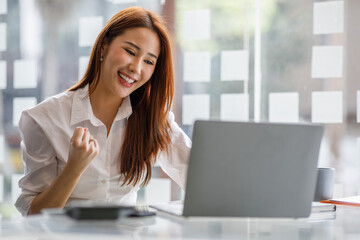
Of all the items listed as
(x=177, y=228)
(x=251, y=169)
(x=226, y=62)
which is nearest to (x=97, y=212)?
(x=177, y=228)

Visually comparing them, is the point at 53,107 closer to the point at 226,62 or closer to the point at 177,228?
the point at 177,228

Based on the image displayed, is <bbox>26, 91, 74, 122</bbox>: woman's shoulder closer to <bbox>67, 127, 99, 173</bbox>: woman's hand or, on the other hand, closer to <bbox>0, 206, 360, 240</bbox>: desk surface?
<bbox>67, 127, 99, 173</bbox>: woman's hand

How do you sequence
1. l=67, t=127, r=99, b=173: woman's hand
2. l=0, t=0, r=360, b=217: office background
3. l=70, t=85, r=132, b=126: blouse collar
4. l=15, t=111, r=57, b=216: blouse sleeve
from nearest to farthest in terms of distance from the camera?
l=67, t=127, r=99, b=173: woman's hand → l=15, t=111, r=57, b=216: blouse sleeve → l=70, t=85, r=132, b=126: blouse collar → l=0, t=0, r=360, b=217: office background

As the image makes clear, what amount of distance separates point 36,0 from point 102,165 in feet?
6.75

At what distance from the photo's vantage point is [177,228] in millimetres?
1129

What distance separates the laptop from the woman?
79cm

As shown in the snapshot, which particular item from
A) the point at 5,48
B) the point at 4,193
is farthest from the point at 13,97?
the point at 4,193

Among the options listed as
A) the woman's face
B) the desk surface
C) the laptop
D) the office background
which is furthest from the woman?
the office background

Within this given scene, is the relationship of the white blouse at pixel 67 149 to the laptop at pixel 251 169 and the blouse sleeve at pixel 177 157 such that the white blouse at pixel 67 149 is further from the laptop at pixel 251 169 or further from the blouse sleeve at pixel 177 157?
the laptop at pixel 251 169

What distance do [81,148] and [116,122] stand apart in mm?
512

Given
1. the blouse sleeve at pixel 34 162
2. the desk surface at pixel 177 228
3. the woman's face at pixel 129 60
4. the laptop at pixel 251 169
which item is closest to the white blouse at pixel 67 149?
the blouse sleeve at pixel 34 162

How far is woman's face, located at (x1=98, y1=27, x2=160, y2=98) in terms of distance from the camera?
6.45 feet

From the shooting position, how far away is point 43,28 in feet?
11.6

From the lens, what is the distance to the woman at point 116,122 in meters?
1.89
